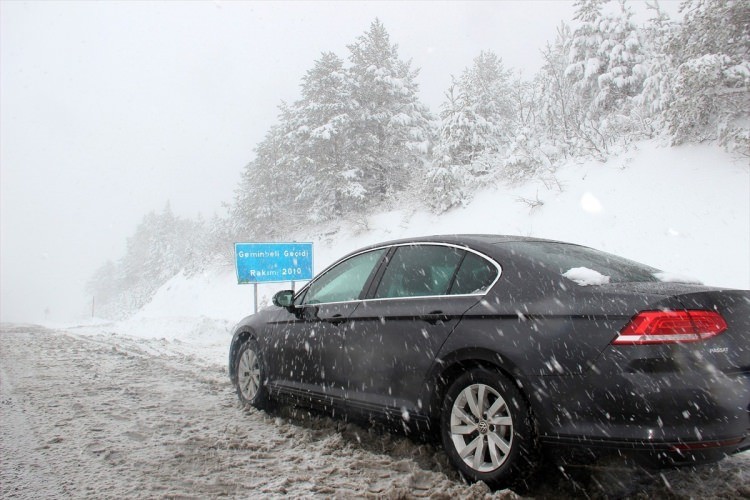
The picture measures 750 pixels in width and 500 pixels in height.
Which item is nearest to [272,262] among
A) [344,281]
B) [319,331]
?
[344,281]

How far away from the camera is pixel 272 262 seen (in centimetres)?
1195

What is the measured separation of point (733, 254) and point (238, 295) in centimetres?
1968

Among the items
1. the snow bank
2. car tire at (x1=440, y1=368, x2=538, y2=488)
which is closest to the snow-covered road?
car tire at (x1=440, y1=368, x2=538, y2=488)

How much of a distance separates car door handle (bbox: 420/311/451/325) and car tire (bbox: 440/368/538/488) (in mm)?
397

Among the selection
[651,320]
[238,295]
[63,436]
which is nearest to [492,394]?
[651,320]

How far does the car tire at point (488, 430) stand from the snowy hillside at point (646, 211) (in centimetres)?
437

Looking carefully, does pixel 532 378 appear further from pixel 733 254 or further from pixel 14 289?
pixel 14 289

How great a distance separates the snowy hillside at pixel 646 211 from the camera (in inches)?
370

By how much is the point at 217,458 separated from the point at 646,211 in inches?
432

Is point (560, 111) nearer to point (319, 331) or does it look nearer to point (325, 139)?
point (325, 139)

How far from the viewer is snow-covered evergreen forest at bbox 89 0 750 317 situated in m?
11.8

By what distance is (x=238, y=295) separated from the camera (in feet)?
77.2

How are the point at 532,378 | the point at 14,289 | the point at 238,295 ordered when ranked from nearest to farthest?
the point at 532,378
the point at 238,295
the point at 14,289

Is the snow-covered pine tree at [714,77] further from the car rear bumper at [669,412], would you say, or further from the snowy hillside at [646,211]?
the car rear bumper at [669,412]
